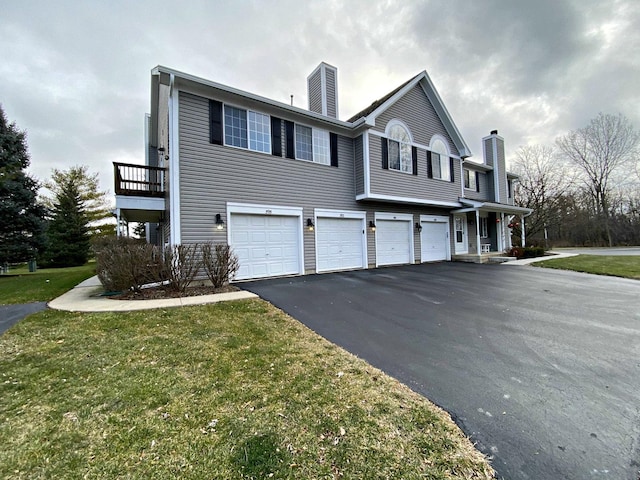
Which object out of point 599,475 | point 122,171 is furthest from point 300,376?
point 122,171

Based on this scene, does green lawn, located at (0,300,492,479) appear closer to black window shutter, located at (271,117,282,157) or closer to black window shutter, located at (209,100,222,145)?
black window shutter, located at (209,100,222,145)

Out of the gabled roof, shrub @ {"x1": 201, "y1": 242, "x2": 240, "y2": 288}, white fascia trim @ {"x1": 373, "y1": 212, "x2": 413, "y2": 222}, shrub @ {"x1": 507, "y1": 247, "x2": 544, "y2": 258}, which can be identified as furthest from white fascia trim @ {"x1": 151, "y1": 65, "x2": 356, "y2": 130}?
shrub @ {"x1": 507, "y1": 247, "x2": 544, "y2": 258}

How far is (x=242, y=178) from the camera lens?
8.93 m

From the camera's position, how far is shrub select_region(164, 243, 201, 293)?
7055 millimetres

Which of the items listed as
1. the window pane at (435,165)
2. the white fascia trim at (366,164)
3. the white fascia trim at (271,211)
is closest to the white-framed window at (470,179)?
the window pane at (435,165)

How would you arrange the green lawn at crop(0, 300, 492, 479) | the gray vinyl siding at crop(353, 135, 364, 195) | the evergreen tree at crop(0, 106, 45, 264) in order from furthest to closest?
the evergreen tree at crop(0, 106, 45, 264) → the gray vinyl siding at crop(353, 135, 364, 195) → the green lawn at crop(0, 300, 492, 479)

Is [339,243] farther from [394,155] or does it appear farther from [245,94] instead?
[245,94]

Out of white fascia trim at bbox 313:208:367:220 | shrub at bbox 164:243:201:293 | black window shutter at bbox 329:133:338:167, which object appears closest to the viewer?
shrub at bbox 164:243:201:293

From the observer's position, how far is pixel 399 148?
41.0ft

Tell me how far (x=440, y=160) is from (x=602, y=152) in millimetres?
26004

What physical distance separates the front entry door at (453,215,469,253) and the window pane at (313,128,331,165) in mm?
9080

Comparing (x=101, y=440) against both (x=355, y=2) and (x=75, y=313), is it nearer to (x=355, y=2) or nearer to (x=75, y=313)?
(x=75, y=313)

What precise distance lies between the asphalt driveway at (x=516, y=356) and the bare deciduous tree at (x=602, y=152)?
28011 millimetres

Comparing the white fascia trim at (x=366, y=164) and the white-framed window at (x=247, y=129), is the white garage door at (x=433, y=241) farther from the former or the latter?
the white-framed window at (x=247, y=129)
